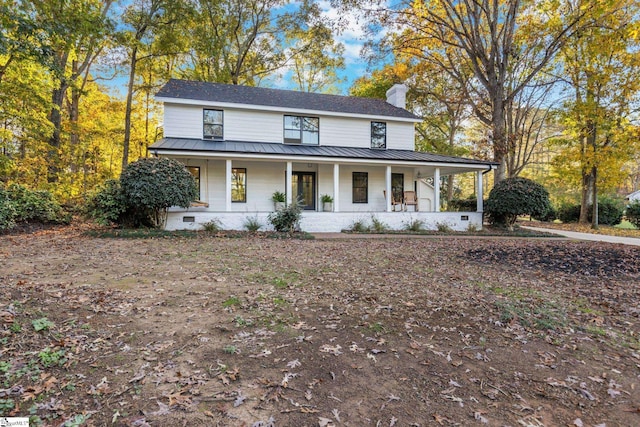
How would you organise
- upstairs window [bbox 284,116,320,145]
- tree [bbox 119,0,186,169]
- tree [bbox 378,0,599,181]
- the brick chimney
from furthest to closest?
the brick chimney < tree [bbox 119,0,186,169] < upstairs window [bbox 284,116,320,145] < tree [bbox 378,0,599,181]

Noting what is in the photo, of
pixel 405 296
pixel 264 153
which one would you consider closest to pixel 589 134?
pixel 264 153

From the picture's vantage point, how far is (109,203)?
991 centimetres

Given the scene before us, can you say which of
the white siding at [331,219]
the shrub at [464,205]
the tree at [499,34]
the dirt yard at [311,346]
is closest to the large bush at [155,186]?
the white siding at [331,219]

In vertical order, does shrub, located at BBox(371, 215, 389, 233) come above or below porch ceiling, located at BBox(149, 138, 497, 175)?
below

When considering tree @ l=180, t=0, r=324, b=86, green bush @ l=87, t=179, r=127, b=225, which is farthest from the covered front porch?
tree @ l=180, t=0, r=324, b=86

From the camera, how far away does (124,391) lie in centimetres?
227

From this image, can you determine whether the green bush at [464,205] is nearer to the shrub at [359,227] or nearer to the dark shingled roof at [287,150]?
the dark shingled roof at [287,150]

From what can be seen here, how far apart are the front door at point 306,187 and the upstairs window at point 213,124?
387 centimetres

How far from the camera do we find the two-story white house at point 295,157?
40.9 feet

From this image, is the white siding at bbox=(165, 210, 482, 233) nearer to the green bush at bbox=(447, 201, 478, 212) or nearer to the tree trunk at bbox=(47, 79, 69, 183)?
the green bush at bbox=(447, 201, 478, 212)

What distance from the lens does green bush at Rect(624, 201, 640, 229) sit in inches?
694

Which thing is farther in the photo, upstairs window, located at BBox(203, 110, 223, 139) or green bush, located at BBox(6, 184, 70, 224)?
upstairs window, located at BBox(203, 110, 223, 139)

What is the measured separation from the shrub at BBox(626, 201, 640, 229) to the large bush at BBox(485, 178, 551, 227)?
9223 millimetres

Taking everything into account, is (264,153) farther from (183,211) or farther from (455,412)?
(455,412)
